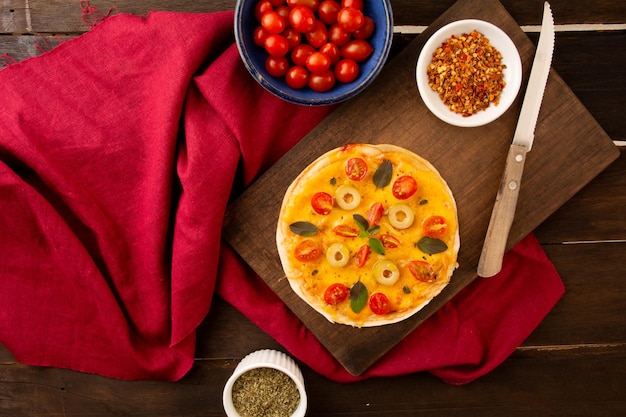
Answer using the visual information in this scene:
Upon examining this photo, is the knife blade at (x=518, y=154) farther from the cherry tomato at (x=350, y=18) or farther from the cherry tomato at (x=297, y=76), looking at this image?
the cherry tomato at (x=297, y=76)

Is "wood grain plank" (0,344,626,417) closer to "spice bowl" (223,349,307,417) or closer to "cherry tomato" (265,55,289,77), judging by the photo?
"spice bowl" (223,349,307,417)

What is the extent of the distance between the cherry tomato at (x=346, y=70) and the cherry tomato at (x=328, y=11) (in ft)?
0.50

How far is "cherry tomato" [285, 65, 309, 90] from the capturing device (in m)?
2.10

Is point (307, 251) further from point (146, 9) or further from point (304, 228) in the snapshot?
point (146, 9)

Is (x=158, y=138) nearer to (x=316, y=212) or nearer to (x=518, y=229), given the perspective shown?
(x=316, y=212)

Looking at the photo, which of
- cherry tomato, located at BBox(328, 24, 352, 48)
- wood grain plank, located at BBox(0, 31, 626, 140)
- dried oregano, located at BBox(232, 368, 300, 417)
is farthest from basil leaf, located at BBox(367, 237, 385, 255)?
wood grain plank, located at BBox(0, 31, 626, 140)

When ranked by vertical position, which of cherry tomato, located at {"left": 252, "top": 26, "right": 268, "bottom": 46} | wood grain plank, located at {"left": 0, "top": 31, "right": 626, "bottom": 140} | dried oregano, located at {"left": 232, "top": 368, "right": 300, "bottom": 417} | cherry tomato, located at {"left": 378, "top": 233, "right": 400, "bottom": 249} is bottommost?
dried oregano, located at {"left": 232, "top": 368, "right": 300, "bottom": 417}

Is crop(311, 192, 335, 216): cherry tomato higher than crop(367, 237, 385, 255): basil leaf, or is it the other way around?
crop(311, 192, 335, 216): cherry tomato

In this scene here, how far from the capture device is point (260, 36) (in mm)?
2109

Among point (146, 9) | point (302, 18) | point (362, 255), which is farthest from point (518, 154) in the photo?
point (146, 9)

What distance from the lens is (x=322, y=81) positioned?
2104 mm

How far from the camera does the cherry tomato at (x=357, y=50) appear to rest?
2.10m

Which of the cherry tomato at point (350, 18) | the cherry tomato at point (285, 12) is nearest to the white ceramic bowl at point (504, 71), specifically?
the cherry tomato at point (350, 18)

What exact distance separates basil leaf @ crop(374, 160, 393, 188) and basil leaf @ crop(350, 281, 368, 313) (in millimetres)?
388
